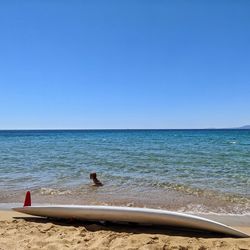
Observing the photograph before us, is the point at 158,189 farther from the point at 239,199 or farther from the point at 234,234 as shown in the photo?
the point at 234,234

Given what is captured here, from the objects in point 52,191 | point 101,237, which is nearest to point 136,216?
point 101,237

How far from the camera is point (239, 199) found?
8.97m

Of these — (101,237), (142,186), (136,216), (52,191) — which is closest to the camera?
(101,237)

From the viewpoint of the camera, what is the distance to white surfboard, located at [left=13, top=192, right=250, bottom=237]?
581 cm

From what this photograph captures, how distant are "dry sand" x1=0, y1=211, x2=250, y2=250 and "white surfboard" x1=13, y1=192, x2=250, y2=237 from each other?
0.42 ft

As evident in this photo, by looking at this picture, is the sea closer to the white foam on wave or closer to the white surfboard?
the white foam on wave

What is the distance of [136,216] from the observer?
616 cm

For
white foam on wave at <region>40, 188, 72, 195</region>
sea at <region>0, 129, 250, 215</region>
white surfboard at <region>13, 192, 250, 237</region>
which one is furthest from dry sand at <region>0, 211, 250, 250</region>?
white foam on wave at <region>40, 188, 72, 195</region>

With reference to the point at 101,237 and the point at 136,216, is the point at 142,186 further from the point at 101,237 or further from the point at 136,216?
the point at 101,237

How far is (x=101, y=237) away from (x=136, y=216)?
90 cm

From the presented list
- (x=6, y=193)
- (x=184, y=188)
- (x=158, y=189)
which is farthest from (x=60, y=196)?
(x=184, y=188)

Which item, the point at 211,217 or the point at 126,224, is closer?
the point at 126,224

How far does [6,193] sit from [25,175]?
11.0 feet

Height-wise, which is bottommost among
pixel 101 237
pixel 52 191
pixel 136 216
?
pixel 52 191
